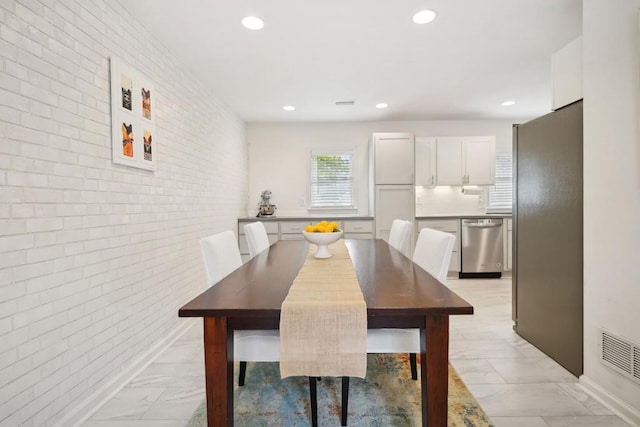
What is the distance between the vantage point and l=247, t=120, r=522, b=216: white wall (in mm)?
5250

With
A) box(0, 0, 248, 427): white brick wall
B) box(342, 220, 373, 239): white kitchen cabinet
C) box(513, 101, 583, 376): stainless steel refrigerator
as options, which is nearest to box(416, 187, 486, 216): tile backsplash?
box(342, 220, 373, 239): white kitchen cabinet

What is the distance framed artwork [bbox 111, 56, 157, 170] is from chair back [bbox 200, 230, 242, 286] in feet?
2.79

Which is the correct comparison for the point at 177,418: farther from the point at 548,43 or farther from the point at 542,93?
the point at 542,93

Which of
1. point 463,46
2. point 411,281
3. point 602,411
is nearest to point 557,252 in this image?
point 602,411

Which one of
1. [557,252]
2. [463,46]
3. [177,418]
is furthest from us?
[463,46]

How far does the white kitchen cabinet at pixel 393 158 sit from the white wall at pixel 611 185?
2.91 m

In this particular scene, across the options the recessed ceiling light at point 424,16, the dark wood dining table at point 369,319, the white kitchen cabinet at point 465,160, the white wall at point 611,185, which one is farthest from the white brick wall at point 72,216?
the white kitchen cabinet at point 465,160

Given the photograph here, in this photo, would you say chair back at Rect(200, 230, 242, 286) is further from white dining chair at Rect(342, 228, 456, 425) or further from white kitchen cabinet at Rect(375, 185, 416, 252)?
white kitchen cabinet at Rect(375, 185, 416, 252)

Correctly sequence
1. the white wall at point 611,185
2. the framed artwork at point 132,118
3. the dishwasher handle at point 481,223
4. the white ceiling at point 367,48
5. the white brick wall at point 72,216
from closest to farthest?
1. the white brick wall at point 72,216
2. the white wall at point 611,185
3. the framed artwork at point 132,118
4. the white ceiling at point 367,48
5. the dishwasher handle at point 481,223

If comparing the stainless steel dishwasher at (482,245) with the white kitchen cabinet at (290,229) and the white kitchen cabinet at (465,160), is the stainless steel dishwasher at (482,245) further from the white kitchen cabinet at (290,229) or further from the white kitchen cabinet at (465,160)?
the white kitchen cabinet at (290,229)

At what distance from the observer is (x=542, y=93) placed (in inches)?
154

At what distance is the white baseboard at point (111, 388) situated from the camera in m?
1.62

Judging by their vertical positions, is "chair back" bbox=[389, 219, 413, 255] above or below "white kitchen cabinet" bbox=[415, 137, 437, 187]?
below

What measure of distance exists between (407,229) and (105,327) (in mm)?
2100
